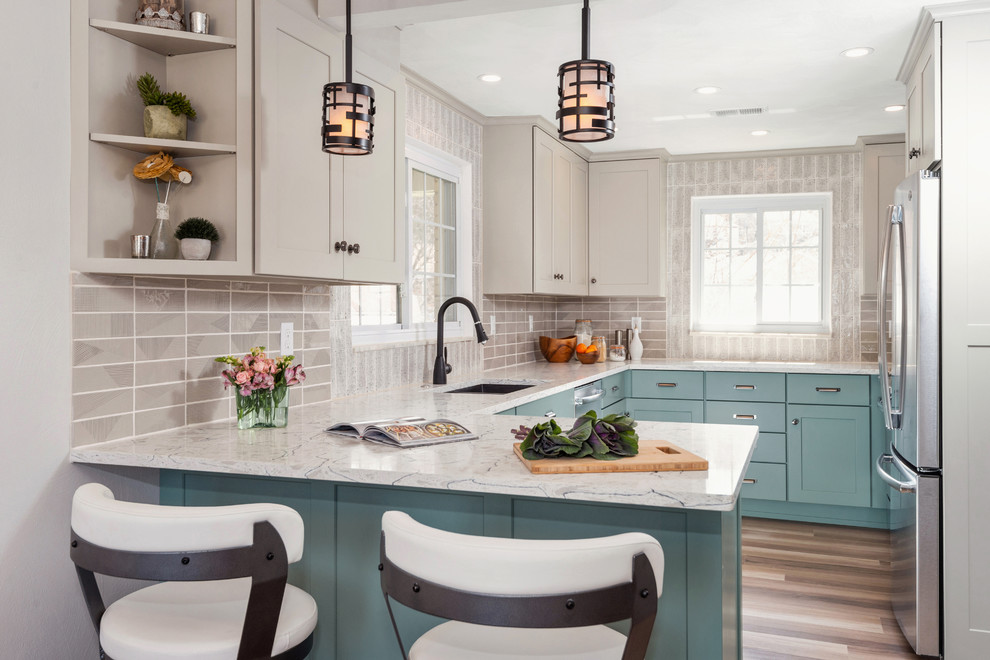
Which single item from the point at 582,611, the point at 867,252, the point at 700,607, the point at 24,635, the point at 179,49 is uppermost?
the point at 179,49

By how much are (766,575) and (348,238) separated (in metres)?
2.47

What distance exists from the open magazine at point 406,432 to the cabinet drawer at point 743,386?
287 centimetres

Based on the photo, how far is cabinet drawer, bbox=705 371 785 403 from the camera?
4516 millimetres

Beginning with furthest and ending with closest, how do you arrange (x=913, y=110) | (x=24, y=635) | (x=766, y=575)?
1. (x=766, y=575)
2. (x=913, y=110)
3. (x=24, y=635)

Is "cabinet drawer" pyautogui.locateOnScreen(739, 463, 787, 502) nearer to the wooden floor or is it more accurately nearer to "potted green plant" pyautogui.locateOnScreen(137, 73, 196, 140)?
the wooden floor

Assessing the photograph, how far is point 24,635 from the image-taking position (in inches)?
70.6

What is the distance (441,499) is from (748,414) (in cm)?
320

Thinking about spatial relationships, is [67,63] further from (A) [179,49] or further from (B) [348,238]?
(B) [348,238]

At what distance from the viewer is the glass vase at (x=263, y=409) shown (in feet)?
7.14

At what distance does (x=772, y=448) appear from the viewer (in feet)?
14.8

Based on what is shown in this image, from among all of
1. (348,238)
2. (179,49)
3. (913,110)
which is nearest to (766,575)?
(913,110)

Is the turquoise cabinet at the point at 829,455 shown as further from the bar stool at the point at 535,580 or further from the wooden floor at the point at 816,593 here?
the bar stool at the point at 535,580

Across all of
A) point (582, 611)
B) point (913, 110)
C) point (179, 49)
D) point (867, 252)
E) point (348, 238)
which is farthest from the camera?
point (867, 252)

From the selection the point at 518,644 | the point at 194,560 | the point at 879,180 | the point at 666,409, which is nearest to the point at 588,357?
the point at 666,409
